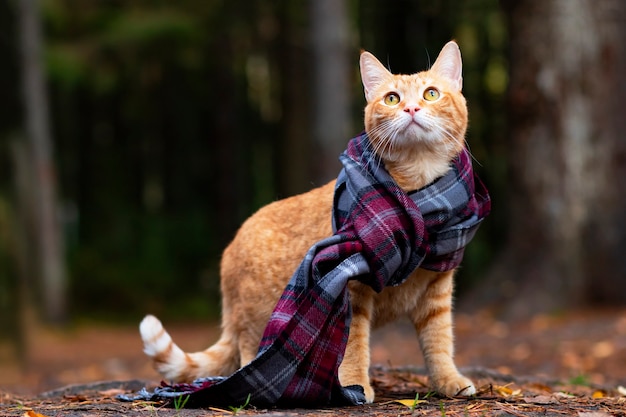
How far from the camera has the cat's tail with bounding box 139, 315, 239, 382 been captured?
4203mm

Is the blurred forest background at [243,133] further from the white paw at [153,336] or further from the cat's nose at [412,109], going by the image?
the cat's nose at [412,109]

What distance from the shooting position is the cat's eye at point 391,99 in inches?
157

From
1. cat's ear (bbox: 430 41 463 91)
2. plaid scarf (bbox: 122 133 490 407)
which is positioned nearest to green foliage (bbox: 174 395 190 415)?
plaid scarf (bbox: 122 133 490 407)

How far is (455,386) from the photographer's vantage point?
13.2ft

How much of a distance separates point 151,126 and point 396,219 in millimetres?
18190

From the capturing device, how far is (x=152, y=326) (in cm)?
418

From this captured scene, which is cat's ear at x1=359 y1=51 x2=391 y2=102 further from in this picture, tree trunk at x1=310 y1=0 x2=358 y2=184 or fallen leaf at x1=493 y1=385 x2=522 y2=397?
tree trunk at x1=310 y1=0 x2=358 y2=184

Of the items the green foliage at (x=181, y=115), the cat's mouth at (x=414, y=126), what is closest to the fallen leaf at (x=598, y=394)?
the cat's mouth at (x=414, y=126)

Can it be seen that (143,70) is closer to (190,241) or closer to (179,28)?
(179,28)

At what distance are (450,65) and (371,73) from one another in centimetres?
39

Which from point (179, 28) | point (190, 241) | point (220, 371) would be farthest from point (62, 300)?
point (220, 371)

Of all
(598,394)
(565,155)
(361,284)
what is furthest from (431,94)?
(565,155)

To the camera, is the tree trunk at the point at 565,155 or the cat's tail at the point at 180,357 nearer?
the cat's tail at the point at 180,357

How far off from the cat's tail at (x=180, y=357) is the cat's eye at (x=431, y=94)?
1696mm
